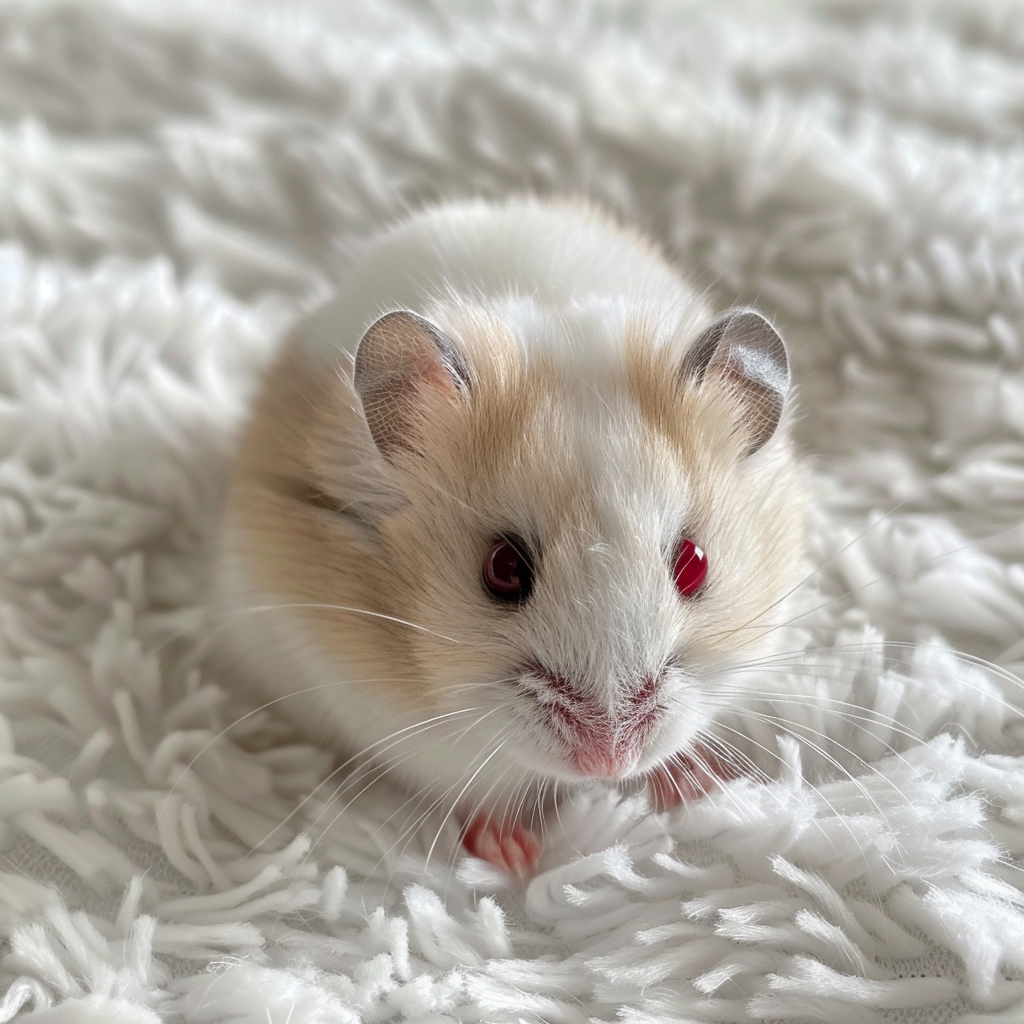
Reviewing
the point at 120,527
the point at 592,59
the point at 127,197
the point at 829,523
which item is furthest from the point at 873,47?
the point at 120,527

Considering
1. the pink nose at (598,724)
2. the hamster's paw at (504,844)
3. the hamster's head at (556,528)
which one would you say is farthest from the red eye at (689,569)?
the hamster's paw at (504,844)

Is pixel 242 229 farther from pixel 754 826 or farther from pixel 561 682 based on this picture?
pixel 754 826

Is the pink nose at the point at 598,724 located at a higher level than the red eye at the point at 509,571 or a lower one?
lower

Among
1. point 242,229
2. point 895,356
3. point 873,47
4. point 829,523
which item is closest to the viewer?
point 829,523

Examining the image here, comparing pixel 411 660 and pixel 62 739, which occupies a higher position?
pixel 411 660

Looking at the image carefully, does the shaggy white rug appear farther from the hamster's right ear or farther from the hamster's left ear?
the hamster's right ear

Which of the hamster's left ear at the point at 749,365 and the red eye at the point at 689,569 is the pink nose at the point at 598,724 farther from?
the hamster's left ear at the point at 749,365

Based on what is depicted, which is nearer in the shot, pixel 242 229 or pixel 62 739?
pixel 62 739

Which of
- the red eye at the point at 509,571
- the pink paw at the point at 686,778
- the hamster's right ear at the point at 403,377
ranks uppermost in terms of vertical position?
the hamster's right ear at the point at 403,377
